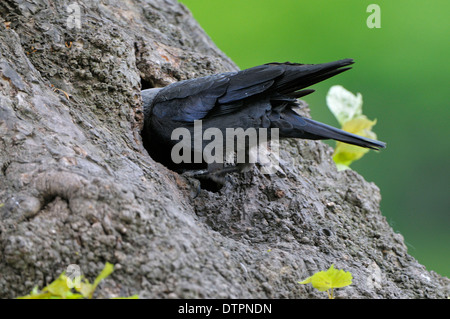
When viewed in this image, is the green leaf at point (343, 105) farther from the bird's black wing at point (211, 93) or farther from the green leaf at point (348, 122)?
the bird's black wing at point (211, 93)

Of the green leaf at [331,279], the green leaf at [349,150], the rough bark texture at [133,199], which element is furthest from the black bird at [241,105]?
the green leaf at [331,279]

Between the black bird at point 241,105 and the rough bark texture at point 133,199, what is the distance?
0.22 metres

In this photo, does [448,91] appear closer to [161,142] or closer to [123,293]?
[161,142]

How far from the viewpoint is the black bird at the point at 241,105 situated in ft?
11.0

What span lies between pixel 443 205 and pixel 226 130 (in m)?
3.58

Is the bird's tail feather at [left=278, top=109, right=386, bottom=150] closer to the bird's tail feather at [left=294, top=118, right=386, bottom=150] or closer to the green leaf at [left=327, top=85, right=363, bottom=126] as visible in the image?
the bird's tail feather at [left=294, top=118, right=386, bottom=150]

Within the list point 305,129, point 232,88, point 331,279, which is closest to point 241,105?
point 232,88

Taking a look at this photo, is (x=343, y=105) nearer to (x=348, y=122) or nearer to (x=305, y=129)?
(x=348, y=122)

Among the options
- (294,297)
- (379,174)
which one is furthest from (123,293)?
(379,174)

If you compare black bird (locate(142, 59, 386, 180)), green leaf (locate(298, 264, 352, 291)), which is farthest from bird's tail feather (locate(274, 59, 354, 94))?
green leaf (locate(298, 264, 352, 291))

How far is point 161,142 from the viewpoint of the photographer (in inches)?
147

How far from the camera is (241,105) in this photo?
11.6 feet

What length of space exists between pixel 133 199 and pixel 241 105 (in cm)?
131
